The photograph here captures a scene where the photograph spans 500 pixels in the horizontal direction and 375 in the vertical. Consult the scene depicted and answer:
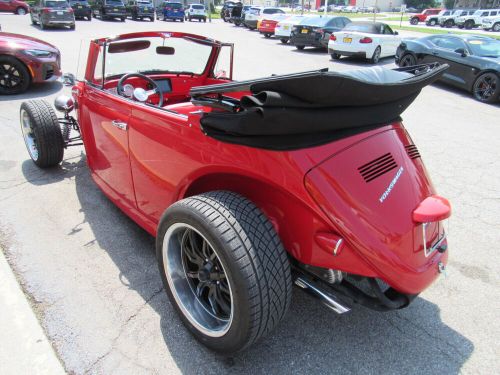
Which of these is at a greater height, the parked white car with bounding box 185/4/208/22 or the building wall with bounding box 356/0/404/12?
the building wall with bounding box 356/0/404/12

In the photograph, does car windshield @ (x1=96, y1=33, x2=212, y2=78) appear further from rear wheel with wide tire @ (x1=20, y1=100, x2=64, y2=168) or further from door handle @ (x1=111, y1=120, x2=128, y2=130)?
rear wheel with wide tire @ (x1=20, y1=100, x2=64, y2=168)

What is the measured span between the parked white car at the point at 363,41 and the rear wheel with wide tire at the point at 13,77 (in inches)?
401

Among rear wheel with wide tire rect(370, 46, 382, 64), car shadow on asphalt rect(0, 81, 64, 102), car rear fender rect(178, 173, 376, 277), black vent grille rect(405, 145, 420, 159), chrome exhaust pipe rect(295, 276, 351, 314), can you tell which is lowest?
car shadow on asphalt rect(0, 81, 64, 102)

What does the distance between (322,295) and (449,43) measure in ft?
35.4

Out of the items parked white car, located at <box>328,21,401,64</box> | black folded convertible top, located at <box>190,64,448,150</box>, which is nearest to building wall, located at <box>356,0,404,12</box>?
parked white car, located at <box>328,21,401,64</box>

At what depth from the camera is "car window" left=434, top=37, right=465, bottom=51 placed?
10039 millimetres

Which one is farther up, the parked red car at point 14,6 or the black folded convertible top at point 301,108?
the black folded convertible top at point 301,108

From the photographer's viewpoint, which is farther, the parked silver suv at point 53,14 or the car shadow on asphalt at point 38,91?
the parked silver suv at point 53,14

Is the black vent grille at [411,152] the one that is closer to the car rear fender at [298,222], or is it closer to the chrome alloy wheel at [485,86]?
the car rear fender at [298,222]

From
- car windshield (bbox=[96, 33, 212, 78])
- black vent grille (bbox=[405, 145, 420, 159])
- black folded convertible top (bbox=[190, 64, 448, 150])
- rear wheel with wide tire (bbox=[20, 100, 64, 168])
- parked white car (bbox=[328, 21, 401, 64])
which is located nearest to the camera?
black folded convertible top (bbox=[190, 64, 448, 150])

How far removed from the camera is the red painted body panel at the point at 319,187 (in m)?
1.80

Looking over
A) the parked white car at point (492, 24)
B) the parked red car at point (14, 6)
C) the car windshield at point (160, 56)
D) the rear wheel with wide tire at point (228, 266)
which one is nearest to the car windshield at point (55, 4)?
the parked red car at point (14, 6)

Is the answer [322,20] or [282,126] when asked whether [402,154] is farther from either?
[322,20]

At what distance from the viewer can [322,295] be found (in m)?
1.91
